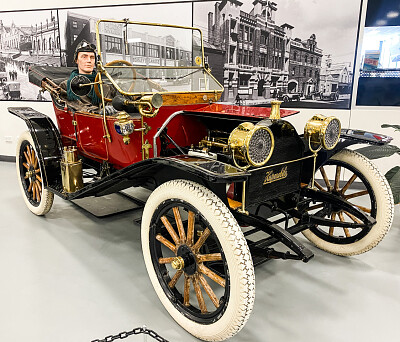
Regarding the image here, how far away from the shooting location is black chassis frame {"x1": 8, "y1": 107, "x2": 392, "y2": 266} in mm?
1858

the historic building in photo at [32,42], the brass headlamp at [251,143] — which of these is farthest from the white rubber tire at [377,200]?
the historic building in photo at [32,42]

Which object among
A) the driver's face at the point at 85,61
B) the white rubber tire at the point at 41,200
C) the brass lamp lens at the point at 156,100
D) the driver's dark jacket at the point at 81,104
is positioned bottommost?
the white rubber tire at the point at 41,200

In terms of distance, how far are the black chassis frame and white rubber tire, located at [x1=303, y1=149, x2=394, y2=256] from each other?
14 centimetres

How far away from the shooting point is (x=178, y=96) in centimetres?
272

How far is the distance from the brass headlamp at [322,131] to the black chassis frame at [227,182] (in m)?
0.22

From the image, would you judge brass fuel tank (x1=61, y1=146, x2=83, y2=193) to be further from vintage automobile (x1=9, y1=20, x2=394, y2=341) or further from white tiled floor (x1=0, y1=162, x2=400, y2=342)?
white tiled floor (x1=0, y1=162, x2=400, y2=342)

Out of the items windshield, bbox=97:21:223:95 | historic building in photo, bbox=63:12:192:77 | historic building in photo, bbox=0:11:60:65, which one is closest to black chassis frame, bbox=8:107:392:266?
windshield, bbox=97:21:223:95

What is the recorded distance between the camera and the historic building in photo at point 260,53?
171 inches

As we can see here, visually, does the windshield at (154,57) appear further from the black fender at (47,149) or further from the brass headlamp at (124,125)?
the black fender at (47,149)

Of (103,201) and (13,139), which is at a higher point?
(13,139)

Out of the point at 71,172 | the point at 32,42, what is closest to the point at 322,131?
the point at 71,172

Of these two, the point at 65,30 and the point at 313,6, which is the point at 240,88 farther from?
the point at 65,30

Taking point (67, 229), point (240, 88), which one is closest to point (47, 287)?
point (67, 229)

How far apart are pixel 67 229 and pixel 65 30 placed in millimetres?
3118
